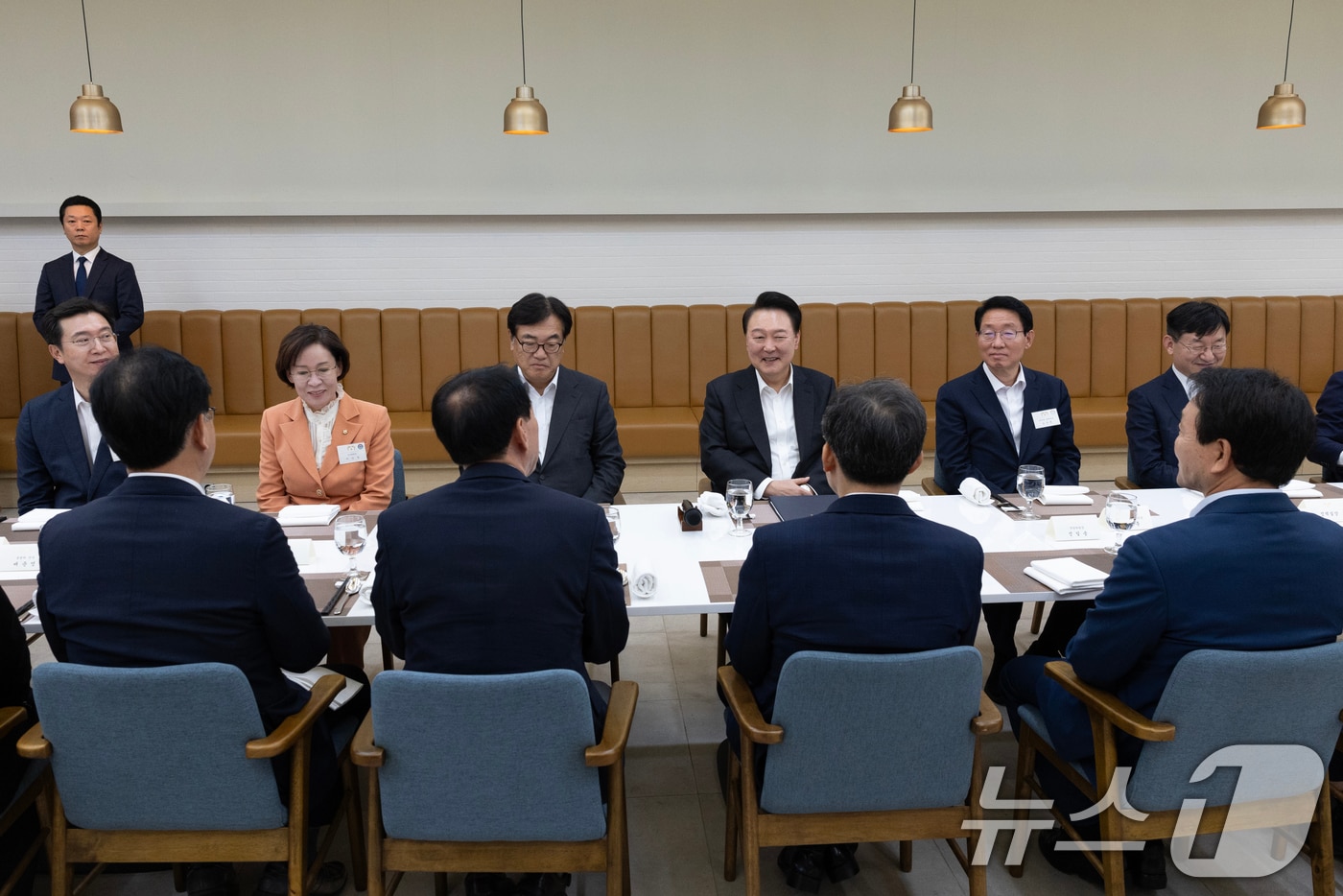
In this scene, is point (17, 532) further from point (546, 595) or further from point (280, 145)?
point (280, 145)

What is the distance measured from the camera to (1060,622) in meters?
3.17

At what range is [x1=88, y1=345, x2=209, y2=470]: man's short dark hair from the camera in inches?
79.0

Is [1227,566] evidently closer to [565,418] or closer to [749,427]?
[749,427]

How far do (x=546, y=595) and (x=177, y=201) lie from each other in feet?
17.9

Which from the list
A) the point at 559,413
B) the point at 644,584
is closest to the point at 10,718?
the point at 644,584

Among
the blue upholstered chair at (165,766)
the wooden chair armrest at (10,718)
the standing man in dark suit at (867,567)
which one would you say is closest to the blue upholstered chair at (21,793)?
the wooden chair armrest at (10,718)

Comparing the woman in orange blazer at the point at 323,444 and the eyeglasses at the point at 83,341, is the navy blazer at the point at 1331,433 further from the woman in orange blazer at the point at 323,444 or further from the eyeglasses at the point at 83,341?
the eyeglasses at the point at 83,341

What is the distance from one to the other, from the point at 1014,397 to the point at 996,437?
21 centimetres

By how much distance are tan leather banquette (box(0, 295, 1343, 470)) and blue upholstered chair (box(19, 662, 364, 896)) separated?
155 inches

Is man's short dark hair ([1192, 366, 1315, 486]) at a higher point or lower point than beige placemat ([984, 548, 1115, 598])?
higher

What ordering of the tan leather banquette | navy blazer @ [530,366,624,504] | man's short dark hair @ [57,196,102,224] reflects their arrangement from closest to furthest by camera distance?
navy blazer @ [530,366,624,504] < man's short dark hair @ [57,196,102,224] < the tan leather banquette

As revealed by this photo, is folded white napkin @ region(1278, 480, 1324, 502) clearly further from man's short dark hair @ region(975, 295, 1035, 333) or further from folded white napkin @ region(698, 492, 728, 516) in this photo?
folded white napkin @ region(698, 492, 728, 516)

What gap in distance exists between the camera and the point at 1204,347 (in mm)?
3754

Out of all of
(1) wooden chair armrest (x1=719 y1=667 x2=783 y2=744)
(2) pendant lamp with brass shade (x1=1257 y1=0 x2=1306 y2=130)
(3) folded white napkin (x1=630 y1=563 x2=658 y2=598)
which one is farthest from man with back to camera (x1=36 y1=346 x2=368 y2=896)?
(2) pendant lamp with brass shade (x1=1257 y1=0 x2=1306 y2=130)
